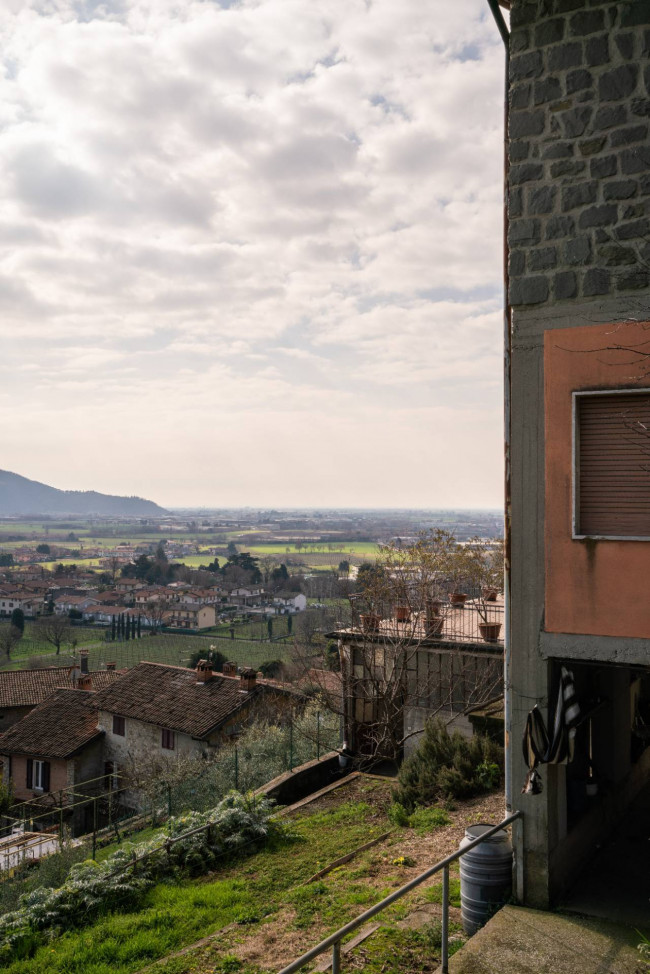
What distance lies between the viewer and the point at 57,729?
3547 cm

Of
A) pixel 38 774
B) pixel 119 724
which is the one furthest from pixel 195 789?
pixel 38 774

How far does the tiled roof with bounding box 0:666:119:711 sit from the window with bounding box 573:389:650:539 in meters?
40.2

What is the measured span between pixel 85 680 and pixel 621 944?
3832cm

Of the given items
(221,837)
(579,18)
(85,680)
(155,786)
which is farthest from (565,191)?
(85,680)

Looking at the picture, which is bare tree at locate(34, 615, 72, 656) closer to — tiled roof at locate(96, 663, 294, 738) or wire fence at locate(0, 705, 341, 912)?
tiled roof at locate(96, 663, 294, 738)

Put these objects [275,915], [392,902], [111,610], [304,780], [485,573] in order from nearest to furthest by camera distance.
→ [392,902]
[275,915]
[304,780]
[485,573]
[111,610]

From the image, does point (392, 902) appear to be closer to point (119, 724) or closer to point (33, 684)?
point (119, 724)

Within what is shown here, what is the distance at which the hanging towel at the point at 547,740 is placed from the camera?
21.8 feet

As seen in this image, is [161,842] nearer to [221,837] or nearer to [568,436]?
[221,837]

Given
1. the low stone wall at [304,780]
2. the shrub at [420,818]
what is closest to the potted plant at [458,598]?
the low stone wall at [304,780]

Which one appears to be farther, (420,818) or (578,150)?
(420,818)

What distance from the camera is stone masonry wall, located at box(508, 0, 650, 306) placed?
21.6ft

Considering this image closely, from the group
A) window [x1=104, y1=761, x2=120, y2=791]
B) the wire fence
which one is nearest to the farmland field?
window [x1=104, y1=761, x2=120, y2=791]

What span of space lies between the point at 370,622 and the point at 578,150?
39.8ft
